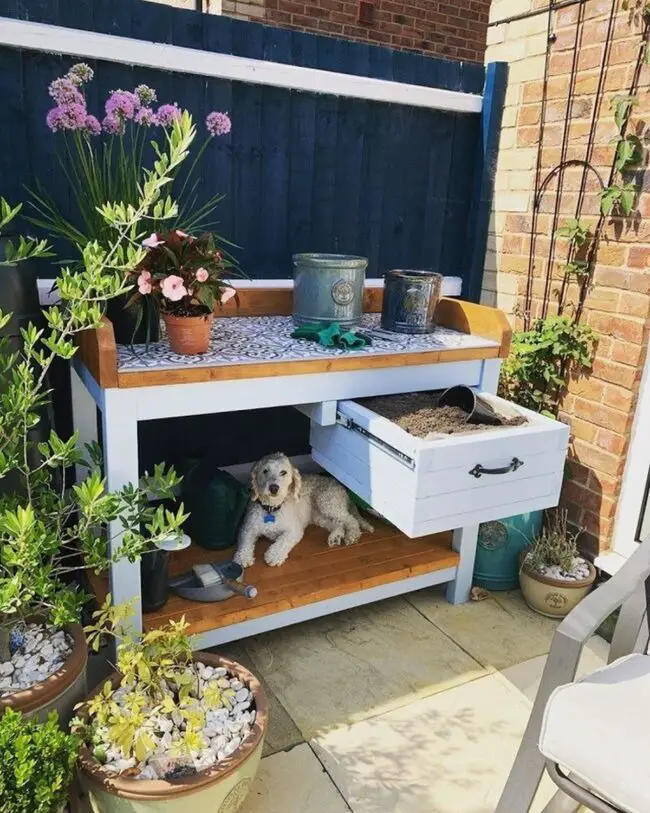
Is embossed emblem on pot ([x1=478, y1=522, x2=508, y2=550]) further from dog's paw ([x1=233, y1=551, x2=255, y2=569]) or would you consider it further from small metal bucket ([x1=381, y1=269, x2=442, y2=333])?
dog's paw ([x1=233, y1=551, x2=255, y2=569])

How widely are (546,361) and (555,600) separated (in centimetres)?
89

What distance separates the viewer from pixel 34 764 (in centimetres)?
127

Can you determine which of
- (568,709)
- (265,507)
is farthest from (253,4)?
(568,709)

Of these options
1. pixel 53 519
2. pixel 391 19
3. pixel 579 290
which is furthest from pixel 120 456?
pixel 391 19

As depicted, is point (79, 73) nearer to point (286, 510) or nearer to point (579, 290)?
point (286, 510)

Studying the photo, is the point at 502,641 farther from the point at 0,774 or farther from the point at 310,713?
the point at 0,774

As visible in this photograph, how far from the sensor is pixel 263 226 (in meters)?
2.50

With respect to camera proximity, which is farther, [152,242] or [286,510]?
[286,510]

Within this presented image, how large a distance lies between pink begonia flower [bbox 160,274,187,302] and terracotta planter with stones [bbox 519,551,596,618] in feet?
5.27

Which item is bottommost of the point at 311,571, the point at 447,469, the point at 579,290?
the point at 311,571

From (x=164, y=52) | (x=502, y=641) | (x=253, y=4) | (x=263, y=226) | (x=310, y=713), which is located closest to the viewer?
(x=310, y=713)

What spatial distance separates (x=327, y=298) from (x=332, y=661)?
46.7 inches

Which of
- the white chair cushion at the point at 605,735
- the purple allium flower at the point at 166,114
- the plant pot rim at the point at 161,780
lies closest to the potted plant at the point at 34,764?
the plant pot rim at the point at 161,780

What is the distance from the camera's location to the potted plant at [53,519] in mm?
1382
